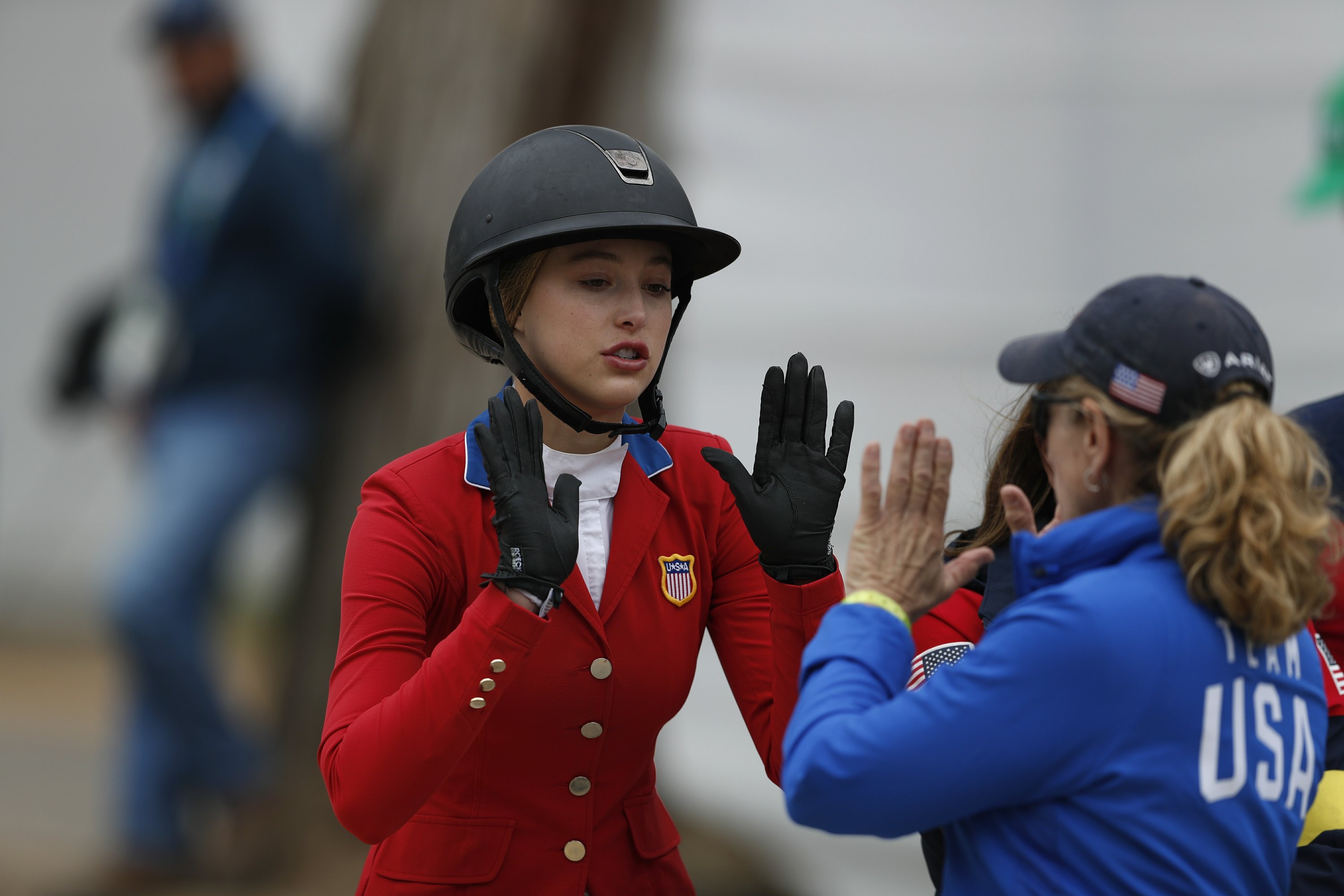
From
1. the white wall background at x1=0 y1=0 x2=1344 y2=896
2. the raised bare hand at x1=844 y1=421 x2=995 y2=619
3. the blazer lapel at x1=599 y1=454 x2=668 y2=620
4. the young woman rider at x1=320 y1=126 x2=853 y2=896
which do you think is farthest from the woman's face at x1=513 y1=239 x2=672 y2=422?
the white wall background at x1=0 y1=0 x2=1344 y2=896

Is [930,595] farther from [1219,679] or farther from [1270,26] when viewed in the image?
[1270,26]

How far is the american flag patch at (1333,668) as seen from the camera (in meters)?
2.04

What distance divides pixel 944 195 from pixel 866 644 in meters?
3.28

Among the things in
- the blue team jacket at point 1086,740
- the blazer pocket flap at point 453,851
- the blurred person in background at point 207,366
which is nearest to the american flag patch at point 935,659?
the blue team jacket at point 1086,740

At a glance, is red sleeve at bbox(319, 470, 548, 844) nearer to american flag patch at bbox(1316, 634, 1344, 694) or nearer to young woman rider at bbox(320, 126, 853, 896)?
young woman rider at bbox(320, 126, 853, 896)

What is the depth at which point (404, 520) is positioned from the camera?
1.93 metres

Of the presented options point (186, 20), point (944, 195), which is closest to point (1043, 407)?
point (944, 195)

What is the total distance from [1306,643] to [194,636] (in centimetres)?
380

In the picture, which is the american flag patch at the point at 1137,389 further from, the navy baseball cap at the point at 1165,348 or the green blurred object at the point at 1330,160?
the green blurred object at the point at 1330,160

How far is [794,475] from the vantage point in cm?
193

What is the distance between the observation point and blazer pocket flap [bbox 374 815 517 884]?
→ 1.92 meters

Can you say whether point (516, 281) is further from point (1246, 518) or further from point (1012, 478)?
point (1246, 518)

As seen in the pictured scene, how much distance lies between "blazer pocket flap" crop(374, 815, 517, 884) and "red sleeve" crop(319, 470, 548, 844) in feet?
0.44

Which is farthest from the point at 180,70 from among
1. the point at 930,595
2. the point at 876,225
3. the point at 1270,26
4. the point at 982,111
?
the point at 930,595
